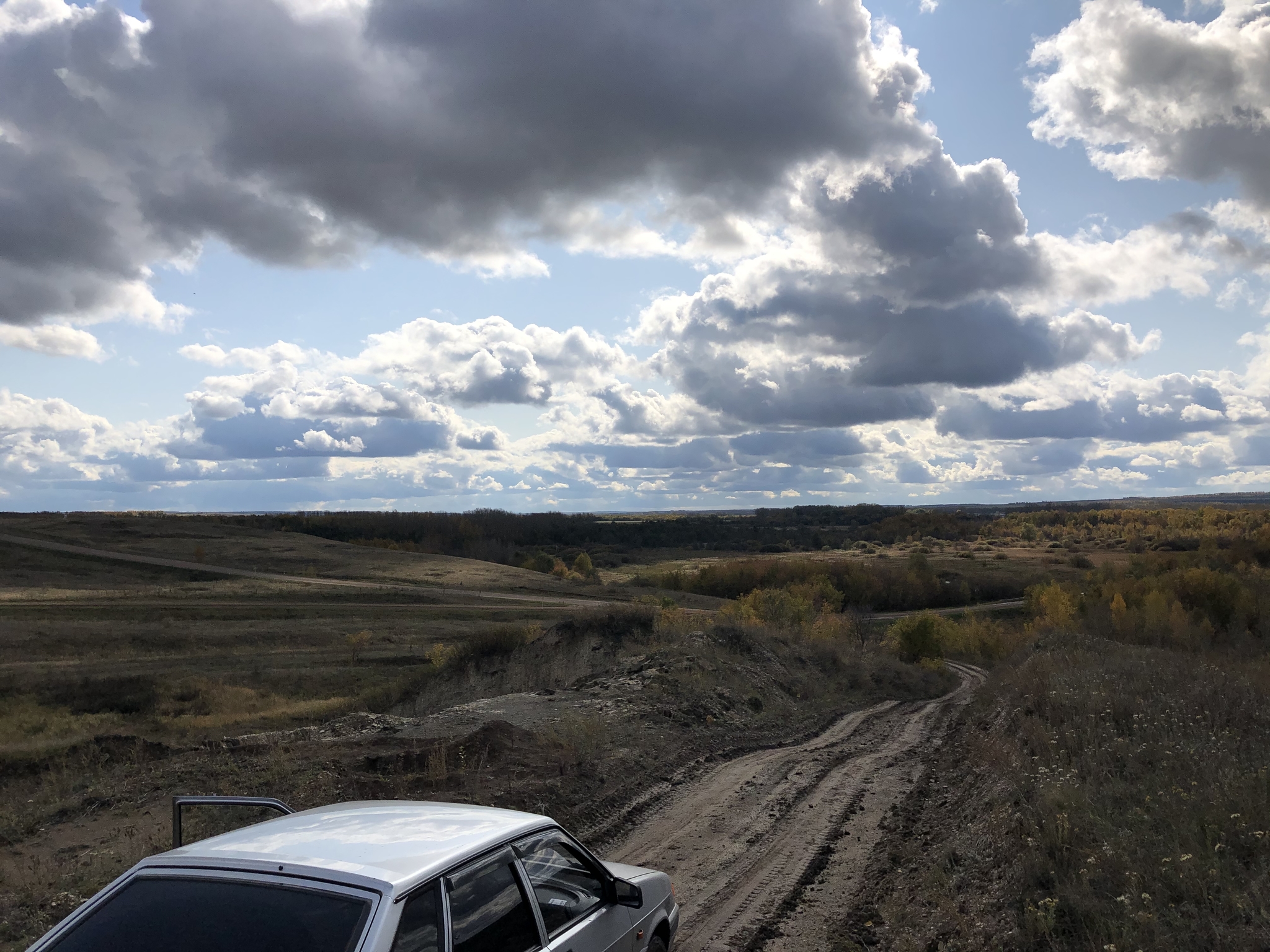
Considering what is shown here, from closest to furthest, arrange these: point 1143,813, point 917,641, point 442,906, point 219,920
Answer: point 219,920, point 442,906, point 1143,813, point 917,641

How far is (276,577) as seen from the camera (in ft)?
276

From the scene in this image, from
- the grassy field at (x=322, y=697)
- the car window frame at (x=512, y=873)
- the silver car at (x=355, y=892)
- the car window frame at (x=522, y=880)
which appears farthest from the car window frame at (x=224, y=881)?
the grassy field at (x=322, y=697)

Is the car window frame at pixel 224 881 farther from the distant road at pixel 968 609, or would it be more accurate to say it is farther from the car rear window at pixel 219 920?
the distant road at pixel 968 609

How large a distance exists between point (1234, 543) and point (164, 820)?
114911mm

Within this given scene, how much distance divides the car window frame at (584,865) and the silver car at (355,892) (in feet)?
0.05

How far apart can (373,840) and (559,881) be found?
1.38 metres

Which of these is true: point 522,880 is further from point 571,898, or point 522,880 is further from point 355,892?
point 355,892

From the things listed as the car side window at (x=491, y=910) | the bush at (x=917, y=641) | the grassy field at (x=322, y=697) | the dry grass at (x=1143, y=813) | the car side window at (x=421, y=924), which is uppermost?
the car side window at (x=421, y=924)

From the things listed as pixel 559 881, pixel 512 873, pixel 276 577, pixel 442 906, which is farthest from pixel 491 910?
pixel 276 577

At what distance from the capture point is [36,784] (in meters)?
18.3

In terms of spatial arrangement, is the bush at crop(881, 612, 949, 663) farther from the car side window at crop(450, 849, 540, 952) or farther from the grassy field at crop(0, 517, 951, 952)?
the car side window at crop(450, 849, 540, 952)

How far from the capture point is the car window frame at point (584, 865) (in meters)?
4.56

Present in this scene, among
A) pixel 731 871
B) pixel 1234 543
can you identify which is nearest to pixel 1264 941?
pixel 731 871

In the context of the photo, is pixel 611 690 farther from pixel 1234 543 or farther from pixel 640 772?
pixel 1234 543
